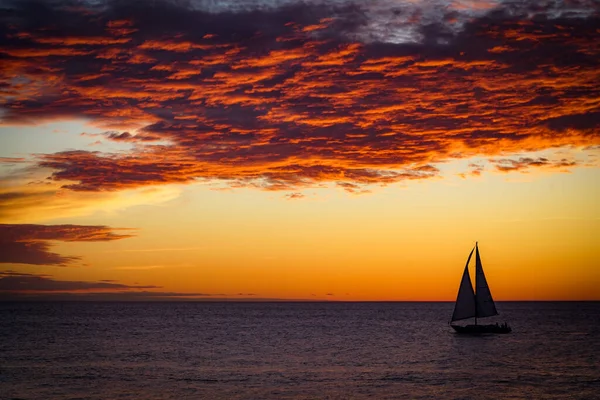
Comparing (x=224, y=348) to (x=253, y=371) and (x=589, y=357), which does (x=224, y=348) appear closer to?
(x=253, y=371)

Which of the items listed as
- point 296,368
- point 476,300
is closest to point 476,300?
point 476,300

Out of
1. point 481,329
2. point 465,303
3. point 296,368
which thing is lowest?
point 296,368

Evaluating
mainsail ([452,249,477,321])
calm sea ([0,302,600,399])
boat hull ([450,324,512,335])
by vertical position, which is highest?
mainsail ([452,249,477,321])

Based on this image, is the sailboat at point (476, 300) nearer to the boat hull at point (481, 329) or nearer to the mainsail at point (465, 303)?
the mainsail at point (465, 303)

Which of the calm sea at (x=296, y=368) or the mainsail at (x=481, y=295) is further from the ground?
the mainsail at (x=481, y=295)

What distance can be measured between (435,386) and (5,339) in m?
76.7

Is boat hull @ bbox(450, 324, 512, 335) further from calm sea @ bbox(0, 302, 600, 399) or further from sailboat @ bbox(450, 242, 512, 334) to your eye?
sailboat @ bbox(450, 242, 512, 334)

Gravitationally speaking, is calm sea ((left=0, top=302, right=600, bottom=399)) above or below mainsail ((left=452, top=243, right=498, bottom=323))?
below

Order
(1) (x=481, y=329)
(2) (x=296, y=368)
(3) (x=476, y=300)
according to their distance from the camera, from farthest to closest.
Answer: (1) (x=481, y=329) → (3) (x=476, y=300) → (2) (x=296, y=368)

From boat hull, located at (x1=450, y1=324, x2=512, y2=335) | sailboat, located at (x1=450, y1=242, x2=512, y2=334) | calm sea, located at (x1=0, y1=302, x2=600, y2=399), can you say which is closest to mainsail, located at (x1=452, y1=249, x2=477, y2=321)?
sailboat, located at (x1=450, y1=242, x2=512, y2=334)

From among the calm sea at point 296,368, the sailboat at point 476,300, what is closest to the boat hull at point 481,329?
the calm sea at point 296,368

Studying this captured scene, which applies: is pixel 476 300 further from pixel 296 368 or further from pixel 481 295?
pixel 296 368

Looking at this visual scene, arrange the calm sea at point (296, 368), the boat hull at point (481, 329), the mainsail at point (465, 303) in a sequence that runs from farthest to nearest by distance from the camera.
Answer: the boat hull at point (481, 329), the mainsail at point (465, 303), the calm sea at point (296, 368)

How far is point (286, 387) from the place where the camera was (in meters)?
55.9
